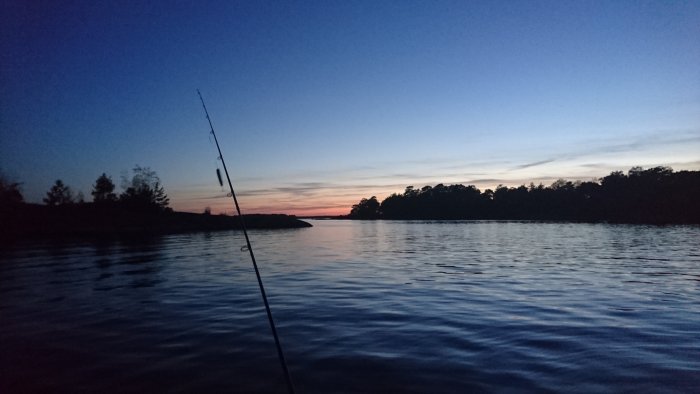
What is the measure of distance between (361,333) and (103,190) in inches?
6329

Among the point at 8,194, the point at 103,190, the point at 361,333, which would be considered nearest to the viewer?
the point at 361,333

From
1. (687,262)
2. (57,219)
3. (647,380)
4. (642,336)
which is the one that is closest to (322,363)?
(647,380)

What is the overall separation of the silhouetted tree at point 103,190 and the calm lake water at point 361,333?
464 ft

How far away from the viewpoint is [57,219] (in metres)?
97.8

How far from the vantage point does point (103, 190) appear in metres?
140

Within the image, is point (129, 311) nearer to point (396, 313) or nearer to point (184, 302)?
point (184, 302)

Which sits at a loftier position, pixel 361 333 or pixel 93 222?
pixel 93 222

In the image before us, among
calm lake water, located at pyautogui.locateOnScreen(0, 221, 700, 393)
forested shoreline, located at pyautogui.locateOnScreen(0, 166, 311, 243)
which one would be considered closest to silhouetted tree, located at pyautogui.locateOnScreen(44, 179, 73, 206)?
forested shoreline, located at pyautogui.locateOnScreen(0, 166, 311, 243)

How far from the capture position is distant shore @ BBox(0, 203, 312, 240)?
84.9 meters

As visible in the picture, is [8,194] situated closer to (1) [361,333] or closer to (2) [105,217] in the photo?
(2) [105,217]

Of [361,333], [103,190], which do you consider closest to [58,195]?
[103,190]

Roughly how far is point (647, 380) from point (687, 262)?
25891 millimetres

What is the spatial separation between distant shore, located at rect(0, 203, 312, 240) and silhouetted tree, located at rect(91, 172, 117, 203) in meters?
15.8

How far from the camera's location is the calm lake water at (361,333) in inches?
279
